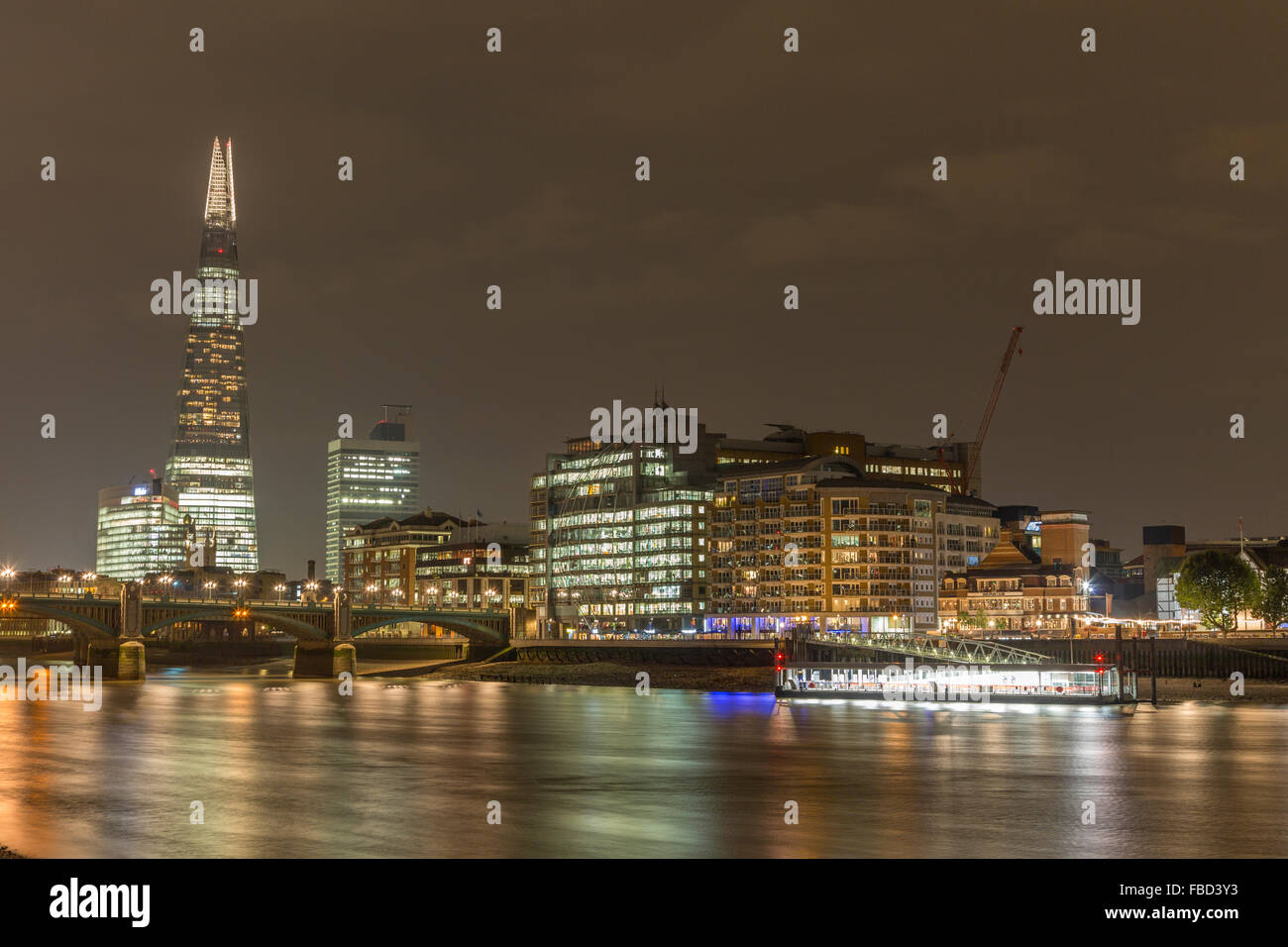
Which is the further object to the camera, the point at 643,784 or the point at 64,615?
the point at 64,615

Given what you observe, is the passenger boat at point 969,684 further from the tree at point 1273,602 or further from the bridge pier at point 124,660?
the bridge pier at point 124,660

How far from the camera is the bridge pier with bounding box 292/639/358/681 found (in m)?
178

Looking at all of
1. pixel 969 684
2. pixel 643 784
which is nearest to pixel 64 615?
pixel 969 684

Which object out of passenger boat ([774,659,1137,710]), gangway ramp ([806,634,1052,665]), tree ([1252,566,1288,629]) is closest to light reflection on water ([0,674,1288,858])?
passenger boat ([774,659,1137,710])

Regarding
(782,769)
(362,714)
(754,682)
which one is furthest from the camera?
(754,682)

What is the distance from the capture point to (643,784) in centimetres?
5366

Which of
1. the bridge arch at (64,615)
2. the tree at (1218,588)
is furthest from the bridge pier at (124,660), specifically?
the tree at (1218,588)

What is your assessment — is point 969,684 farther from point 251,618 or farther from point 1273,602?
point 251,618

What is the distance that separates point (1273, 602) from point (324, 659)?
→ 11253 cm

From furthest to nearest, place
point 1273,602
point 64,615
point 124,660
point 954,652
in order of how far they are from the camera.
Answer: point 124,660 < point 64,615 < point 954,652 < point 1273,602

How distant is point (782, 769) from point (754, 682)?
310ft
